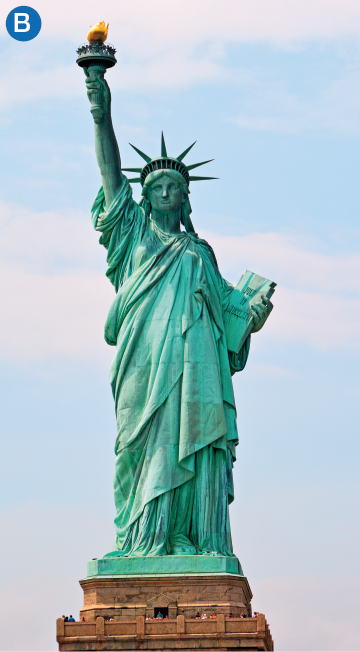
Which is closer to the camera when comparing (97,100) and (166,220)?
(97,100)

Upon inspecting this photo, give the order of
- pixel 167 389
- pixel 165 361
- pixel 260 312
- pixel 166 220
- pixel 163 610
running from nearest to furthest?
pixel 163 610 < pixel 167 389 < pixel 165 361 < pixel 260 312 < pixel 166 220

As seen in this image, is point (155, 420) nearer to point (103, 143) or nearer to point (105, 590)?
point (105, 590)

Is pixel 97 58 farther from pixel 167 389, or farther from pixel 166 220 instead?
pixel 167 389

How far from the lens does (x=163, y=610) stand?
30141 mm

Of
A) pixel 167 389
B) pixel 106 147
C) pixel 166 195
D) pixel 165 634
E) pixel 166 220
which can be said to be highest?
pixel 106 147

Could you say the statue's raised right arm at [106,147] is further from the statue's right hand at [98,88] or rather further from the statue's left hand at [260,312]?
the statue's left hand at [260,312]

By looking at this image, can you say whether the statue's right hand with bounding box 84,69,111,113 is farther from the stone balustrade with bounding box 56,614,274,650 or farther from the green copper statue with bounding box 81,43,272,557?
the stone balustrade with bounding box 56,614,274,650

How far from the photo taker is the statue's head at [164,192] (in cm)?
3347

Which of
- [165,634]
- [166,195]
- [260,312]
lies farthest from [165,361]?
[165,634]

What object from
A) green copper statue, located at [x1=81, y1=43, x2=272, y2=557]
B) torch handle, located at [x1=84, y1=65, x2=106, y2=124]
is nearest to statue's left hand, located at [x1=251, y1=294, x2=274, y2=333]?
green copper statue, located at [x1=81, y1=43, x2=272, y2=557]

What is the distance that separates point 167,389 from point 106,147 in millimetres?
4903

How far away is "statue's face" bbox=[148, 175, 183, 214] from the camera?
33.5 metres

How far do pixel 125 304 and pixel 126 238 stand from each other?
4.67ft

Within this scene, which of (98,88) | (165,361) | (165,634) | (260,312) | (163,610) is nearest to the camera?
(165,634)
